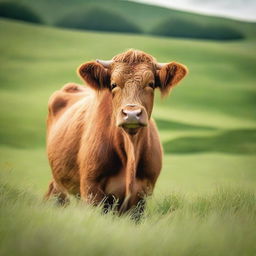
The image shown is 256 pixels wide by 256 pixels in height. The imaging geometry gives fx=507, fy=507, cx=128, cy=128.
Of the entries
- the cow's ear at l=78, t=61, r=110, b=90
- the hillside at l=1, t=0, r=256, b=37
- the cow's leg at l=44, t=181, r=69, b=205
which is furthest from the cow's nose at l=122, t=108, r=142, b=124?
the hillside at l=1, t=0, r=256, b=37

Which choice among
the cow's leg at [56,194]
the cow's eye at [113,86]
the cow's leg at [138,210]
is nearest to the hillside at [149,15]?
the cow's leg at [56,194]

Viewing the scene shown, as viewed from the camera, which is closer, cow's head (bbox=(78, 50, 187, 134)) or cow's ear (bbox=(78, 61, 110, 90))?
cow's head (bbox=(78, 50, 187, 134))

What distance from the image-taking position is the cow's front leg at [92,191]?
454 centimetres

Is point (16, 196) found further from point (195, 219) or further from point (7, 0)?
point (7, 0)

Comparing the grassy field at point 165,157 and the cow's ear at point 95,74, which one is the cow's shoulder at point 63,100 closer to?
the grassy field at point 165,157

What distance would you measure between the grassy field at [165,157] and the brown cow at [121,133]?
33 centimetres

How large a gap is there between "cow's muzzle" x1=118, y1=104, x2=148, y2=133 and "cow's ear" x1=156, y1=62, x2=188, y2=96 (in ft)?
2.01

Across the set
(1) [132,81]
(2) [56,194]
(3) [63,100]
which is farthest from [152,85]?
(3) [63,100]

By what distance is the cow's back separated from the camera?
5.23 meters

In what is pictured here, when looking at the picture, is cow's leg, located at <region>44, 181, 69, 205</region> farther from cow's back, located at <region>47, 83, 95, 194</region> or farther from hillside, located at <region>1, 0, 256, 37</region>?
hillside, located at <region>1, 0, 256, 37</region>

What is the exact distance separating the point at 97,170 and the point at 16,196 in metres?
0.75

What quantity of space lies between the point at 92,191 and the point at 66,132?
1157 millimetres

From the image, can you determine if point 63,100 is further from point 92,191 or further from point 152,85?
point 152,85

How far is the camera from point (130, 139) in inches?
177
